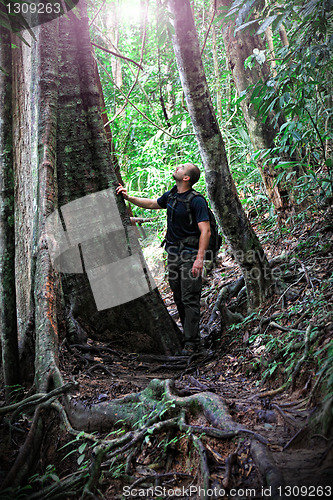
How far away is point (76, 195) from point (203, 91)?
6.11 feet

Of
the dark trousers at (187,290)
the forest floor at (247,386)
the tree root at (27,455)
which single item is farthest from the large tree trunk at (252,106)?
the tree root at (27,455)

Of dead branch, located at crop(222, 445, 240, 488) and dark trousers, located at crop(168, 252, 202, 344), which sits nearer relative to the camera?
dead branch, located at crop(222, 445, 240, 488)

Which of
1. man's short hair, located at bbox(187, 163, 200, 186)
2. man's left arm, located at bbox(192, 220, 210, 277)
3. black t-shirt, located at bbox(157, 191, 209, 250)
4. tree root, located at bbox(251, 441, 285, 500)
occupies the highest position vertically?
man's short hair, located at bbox(187, 163, 200, 186)

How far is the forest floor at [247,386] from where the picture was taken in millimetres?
1674

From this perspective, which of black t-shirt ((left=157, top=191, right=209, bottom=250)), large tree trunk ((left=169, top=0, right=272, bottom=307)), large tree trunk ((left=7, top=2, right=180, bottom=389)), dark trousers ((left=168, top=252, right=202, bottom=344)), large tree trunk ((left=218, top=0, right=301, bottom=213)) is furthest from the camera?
large tree trunk ((left=218, top=0, right=301, bottom=213))

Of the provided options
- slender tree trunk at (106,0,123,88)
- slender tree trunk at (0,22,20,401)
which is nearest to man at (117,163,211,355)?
slender tree trunk at (0,22,20,401)

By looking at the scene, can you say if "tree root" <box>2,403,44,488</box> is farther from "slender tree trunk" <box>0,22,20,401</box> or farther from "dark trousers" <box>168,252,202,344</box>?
"dark trousers" <box>168,252,202,344</box>

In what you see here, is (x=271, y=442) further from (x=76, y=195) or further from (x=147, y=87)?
(x=147, y=87)

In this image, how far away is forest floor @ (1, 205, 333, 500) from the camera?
65.9 inches

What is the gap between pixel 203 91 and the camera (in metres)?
4.25

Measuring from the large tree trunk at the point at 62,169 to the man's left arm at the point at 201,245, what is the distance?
580 mm

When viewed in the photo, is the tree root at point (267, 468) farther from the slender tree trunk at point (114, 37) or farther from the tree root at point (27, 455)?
the slender tree trunk at point (114, 37)

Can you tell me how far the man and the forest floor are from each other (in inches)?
18.6

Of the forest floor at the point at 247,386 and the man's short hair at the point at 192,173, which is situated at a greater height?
the man's short hair at the point at 192,173
